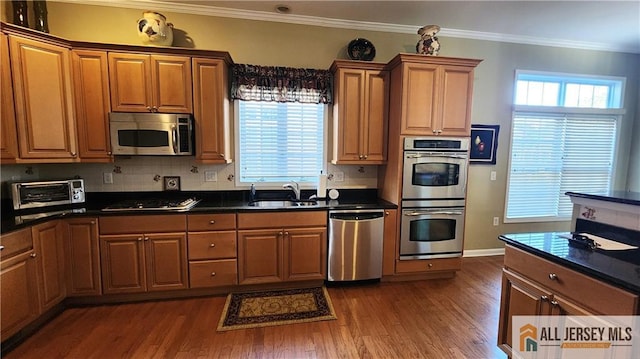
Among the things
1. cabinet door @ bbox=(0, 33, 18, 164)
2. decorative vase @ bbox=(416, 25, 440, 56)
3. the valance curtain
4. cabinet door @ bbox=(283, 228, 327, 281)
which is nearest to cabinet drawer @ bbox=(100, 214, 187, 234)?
cabinet door @ bbox=(0, 33, 18, 164)

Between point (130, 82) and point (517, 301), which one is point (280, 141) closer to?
point (130, 82)

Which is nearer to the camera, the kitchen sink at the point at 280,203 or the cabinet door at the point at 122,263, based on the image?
the cabinet door at the point at 122,263

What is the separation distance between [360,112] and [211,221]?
1.92 metres

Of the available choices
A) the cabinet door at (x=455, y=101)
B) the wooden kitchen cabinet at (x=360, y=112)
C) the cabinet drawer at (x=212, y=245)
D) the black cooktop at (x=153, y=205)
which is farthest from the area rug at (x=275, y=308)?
the cabinet door at (x=455, y=101)

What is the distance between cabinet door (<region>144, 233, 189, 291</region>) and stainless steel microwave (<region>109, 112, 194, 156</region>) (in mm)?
814

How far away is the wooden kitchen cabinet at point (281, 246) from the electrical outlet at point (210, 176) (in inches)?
29.0

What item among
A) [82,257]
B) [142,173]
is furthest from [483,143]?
[82,257]

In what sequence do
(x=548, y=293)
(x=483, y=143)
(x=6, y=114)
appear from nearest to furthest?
(x=548, y=293), (x=6, y=114), (x=483, y=143)

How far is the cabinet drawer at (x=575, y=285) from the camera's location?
1180 mm

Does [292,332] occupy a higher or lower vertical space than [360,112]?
lower

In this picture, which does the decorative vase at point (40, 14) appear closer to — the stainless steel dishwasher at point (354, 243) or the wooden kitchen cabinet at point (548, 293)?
the stainless steel dishwasher at point (354, 243)

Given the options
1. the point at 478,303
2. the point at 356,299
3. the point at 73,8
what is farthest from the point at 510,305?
the point at 73,8

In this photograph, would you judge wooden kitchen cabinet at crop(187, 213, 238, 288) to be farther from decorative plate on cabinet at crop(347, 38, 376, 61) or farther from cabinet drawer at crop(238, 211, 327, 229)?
decorative plate on cabinet at crop(347, 38, 376, 61)

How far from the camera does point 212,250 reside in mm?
2705
